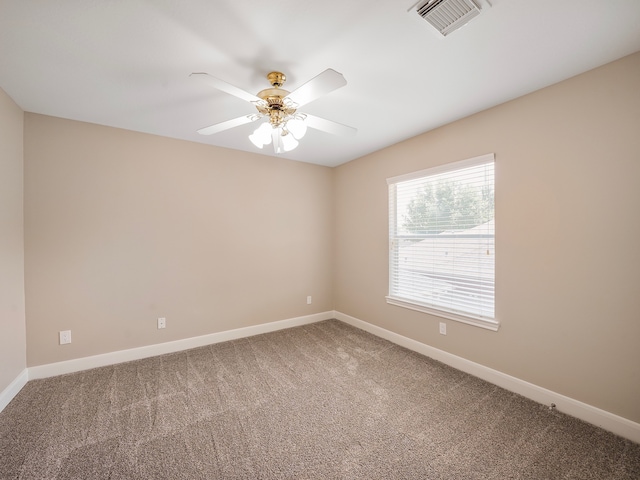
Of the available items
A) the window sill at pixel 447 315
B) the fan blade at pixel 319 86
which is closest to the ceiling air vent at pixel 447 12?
the fan blade at pixel 319 86

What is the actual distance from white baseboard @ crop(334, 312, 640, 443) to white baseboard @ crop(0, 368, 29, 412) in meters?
3.58

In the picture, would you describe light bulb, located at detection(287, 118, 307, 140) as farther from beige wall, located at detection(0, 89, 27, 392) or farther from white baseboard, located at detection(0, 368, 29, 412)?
white baseboard, located at detection(0, 368, 29, 412)

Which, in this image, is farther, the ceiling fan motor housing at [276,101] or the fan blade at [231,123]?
the fan blade at [231,123]

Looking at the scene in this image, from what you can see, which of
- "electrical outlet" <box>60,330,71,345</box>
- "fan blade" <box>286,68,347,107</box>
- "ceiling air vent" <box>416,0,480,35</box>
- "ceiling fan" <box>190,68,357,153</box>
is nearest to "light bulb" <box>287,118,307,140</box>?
"ceiling fan" <box>190,68,357,153</box>

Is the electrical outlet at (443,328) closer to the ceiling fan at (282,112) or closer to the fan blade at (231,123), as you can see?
the ceiling fan at (282,112)

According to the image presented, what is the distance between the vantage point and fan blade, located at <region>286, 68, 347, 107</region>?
1.39 meters

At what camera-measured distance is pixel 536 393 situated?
216 cm

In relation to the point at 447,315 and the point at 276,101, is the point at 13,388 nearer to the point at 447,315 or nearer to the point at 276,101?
the point at 276,101

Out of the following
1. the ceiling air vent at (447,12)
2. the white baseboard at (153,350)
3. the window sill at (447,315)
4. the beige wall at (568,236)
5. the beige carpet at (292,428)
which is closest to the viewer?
the ceiling air vent at (447,12)

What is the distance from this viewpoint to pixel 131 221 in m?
2.90

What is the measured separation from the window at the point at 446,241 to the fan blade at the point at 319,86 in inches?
68.3

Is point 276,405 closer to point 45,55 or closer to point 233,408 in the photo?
point 233,408

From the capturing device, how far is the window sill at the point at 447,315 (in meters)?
2.45

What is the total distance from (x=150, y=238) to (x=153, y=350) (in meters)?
1.24
